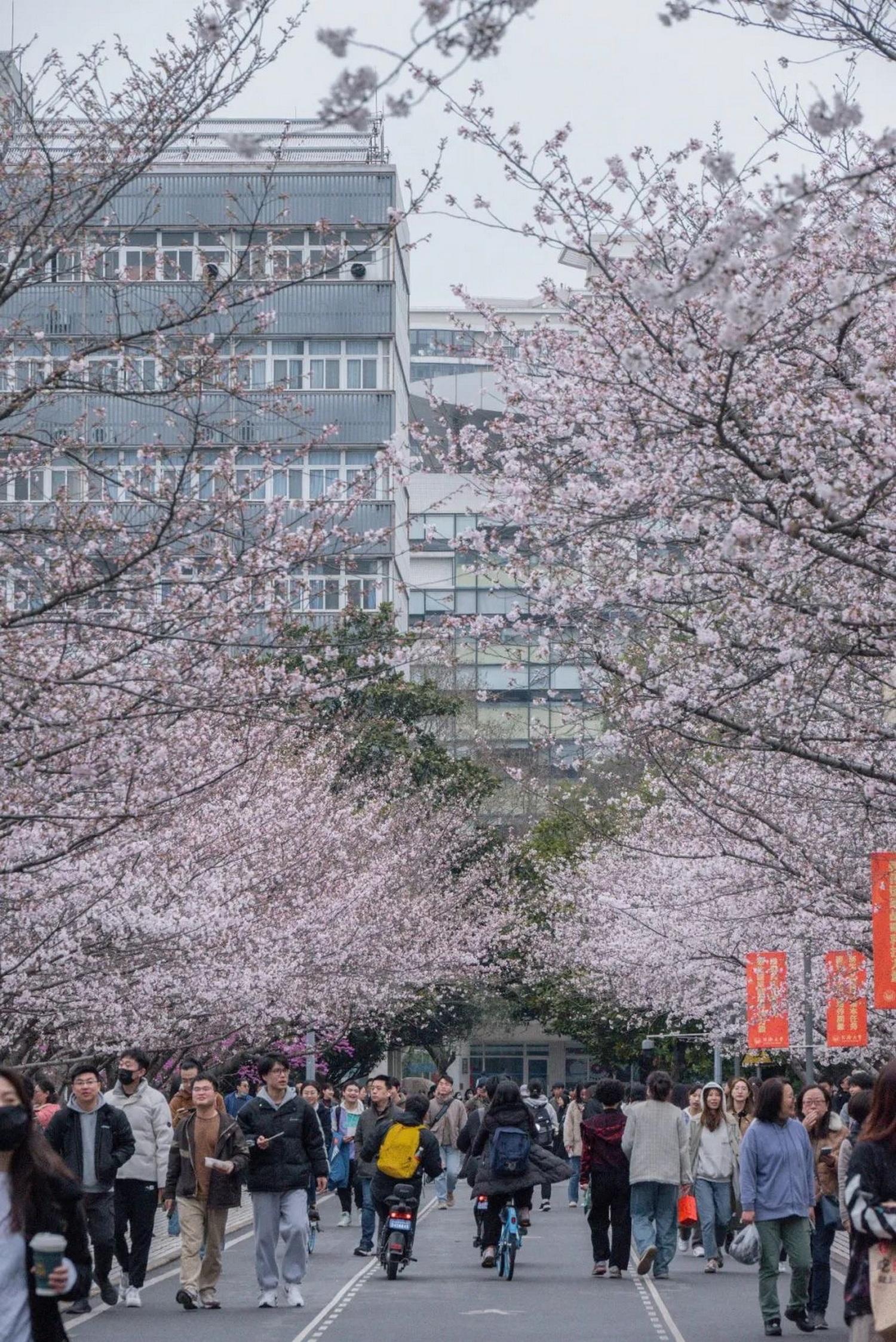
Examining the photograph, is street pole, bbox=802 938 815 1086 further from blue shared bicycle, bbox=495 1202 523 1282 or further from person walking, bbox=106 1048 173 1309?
person walking, bbox=106 1048 173 1309

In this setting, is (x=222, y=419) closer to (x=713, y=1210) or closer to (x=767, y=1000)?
(x=713, y=1210)

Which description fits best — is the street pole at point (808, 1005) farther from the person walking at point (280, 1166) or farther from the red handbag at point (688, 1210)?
the person walking at point (280, 1166)

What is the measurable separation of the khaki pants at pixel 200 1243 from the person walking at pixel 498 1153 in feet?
9.94

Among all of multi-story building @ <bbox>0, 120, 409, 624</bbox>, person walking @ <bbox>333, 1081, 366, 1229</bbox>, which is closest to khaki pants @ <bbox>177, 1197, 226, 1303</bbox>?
multi-story building @ <bbox>0, 120, 409, 624</bbox>

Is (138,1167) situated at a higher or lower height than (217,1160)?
lower

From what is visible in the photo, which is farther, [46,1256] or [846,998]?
[846,998]

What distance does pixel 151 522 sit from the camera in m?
11.4

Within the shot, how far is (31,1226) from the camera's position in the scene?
6.59 m

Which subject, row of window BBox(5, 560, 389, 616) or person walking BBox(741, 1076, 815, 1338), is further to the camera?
person walking BBox(741, 1076, 815, 1338)

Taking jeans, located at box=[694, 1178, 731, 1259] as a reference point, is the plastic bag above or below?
above

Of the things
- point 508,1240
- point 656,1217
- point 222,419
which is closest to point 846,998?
point 656,1217

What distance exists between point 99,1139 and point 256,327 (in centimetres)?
551

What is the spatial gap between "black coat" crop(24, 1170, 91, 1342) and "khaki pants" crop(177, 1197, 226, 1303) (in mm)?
8664

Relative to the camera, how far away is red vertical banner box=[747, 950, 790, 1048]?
28203 mm
